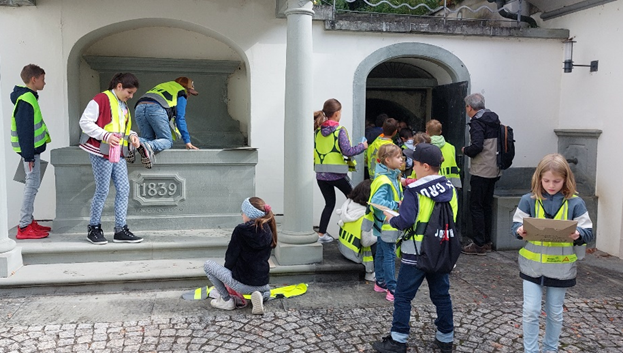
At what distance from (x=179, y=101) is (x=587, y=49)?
5.46m

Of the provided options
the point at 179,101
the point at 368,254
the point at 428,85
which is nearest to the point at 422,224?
the point at 368,254

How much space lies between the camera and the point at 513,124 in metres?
7.76

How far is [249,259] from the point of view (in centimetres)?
463

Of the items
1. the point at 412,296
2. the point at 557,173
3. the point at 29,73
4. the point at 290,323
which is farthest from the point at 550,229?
the point at 29,73

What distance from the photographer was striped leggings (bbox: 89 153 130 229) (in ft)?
17.9

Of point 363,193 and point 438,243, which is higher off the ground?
point 363,193

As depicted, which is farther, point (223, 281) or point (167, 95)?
point (167, 95)

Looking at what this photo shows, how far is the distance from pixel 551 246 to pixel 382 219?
1693mm

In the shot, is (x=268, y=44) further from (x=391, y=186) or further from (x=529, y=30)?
(x=529, y=30)

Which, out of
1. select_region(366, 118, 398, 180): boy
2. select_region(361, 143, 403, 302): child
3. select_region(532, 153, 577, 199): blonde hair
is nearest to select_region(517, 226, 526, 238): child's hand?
select_region(532, 153, 577, 199): blonde hair

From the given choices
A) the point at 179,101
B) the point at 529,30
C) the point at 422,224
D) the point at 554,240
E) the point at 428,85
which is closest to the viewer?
the point at 554,240

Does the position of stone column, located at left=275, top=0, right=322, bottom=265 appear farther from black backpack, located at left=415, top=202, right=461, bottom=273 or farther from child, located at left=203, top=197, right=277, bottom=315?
black backpack, located at left=415, top=202, right=461, bottom=273

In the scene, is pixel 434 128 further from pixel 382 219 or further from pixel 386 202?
pixel 386 202

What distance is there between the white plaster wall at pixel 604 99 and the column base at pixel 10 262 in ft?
22.6
